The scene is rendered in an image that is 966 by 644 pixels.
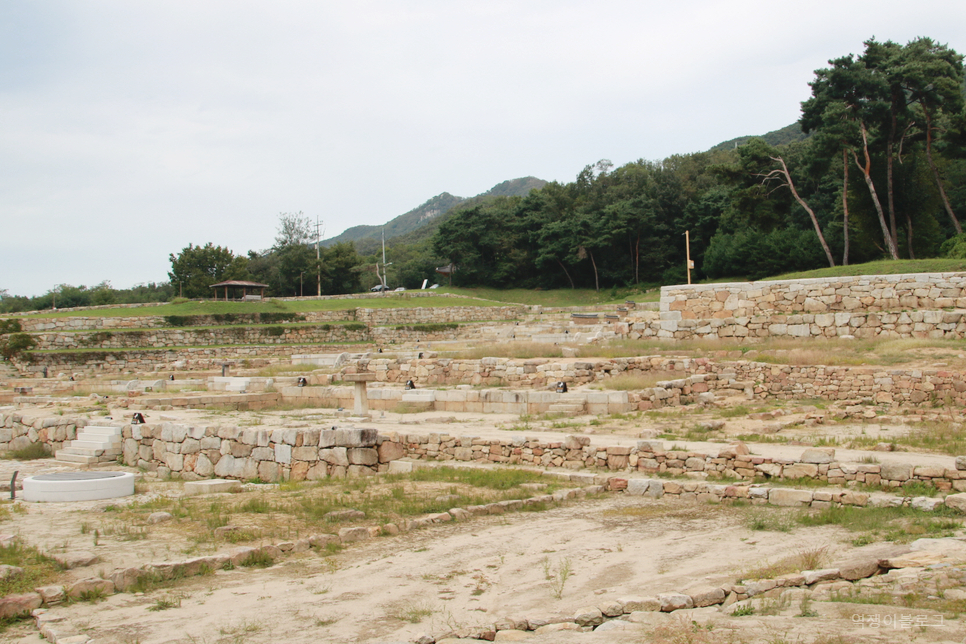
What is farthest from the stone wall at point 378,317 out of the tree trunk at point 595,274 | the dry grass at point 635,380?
the dry grass at point 635,380

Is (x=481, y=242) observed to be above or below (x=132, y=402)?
above

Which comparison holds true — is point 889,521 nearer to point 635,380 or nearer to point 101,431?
point 635,380

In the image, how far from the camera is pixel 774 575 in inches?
204

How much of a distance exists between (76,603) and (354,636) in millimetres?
2185

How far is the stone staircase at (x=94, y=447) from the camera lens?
12.9 meters

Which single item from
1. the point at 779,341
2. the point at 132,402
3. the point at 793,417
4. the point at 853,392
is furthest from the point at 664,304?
the point at 132,402

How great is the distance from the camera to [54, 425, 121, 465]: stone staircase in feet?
42.2

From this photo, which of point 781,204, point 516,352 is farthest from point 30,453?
point 781,204

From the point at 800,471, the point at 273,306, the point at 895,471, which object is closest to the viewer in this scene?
the point at 895,471

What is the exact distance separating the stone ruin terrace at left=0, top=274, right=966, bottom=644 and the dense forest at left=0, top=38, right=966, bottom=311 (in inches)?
635

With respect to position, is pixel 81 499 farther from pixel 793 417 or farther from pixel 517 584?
pixel 793 417

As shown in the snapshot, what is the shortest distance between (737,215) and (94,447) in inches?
1501

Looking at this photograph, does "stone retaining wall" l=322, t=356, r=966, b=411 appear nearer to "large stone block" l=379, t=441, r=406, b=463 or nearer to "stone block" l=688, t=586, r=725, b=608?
"large stone block" l=379, t=441, r=406, b=463

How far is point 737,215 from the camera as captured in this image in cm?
4272
